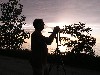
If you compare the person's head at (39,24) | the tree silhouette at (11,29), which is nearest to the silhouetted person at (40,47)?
the person's head at (39,24)

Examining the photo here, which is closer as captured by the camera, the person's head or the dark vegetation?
the person's head

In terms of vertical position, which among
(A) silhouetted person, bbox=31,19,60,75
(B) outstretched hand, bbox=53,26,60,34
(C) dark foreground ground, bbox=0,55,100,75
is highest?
(B) outstretched hand, bbox=53,26,60,34

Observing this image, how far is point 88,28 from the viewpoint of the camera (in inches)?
1241

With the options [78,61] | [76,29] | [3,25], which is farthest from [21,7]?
[78,61]

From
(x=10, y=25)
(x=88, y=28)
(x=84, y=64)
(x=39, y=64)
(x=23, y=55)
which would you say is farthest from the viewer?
(x=10, y=25)

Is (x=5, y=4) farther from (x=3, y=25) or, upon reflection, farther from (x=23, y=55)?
(x=23, y=55)

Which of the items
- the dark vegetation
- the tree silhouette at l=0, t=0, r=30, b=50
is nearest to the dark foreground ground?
the dark vegetation

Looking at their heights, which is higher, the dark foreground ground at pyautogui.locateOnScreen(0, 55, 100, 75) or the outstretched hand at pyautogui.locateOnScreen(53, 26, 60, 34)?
the outstretched hand at pyautogui.locateOnScreen(53, 26, 60, 34)

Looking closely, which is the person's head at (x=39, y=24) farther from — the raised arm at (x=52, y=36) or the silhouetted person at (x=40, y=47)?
the raised arm at (x=52, y=36)

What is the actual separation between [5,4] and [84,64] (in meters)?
36.6

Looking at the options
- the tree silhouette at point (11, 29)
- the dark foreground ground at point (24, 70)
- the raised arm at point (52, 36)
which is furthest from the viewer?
the tree silhouette at point (11, 29)

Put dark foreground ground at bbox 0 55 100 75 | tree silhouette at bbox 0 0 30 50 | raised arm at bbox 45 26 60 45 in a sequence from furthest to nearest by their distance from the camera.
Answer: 1. tree silhouette at bbox 0 0 30 50
2. dark foreground ground at bbox 0 55 100 75
3. raised arm at bbox 45 26 60 45

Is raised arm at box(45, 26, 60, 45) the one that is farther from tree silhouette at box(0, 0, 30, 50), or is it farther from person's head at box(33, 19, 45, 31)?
tree silhouette at box(0, 0, 30, 50)

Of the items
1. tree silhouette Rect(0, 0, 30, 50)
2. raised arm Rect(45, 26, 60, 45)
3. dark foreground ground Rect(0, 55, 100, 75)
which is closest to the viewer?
raised arm Rect(45, 26, 60, 45)
